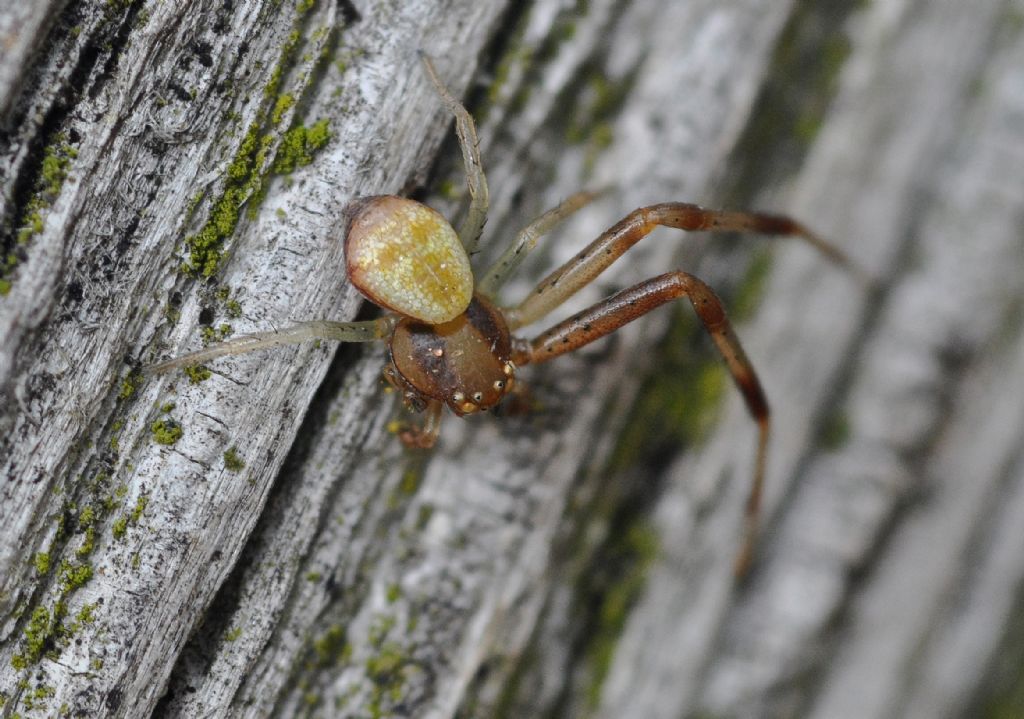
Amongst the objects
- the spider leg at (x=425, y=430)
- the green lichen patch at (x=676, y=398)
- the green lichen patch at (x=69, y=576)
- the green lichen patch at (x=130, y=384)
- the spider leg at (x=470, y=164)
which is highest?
the spider leg at (x=470, y=164)

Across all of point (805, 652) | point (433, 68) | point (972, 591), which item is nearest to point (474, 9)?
point (433, 68)

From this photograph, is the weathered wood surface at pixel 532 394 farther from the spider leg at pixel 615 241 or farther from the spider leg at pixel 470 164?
the spider leg at pixel 615 241

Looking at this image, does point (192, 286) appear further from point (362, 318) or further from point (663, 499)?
point (663, 499)

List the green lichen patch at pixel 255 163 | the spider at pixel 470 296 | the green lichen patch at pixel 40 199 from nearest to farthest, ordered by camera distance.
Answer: the green lichen patch at pixel 40 199
the green lichen patch at pixel 255 163
the spider at pixel 470 296

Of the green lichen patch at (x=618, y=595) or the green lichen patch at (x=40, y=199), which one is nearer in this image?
the green lichen patch at (x=40, y=199)

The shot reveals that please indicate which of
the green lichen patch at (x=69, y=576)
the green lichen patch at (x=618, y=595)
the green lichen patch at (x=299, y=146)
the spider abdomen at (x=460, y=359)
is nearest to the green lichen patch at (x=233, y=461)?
the green lichen patch at (x=69, y=576)

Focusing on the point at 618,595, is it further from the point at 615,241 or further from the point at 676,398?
the point at 615,241

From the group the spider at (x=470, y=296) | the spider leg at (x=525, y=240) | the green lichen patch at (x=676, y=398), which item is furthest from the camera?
the green lichen patch at (x=676, y=398)
